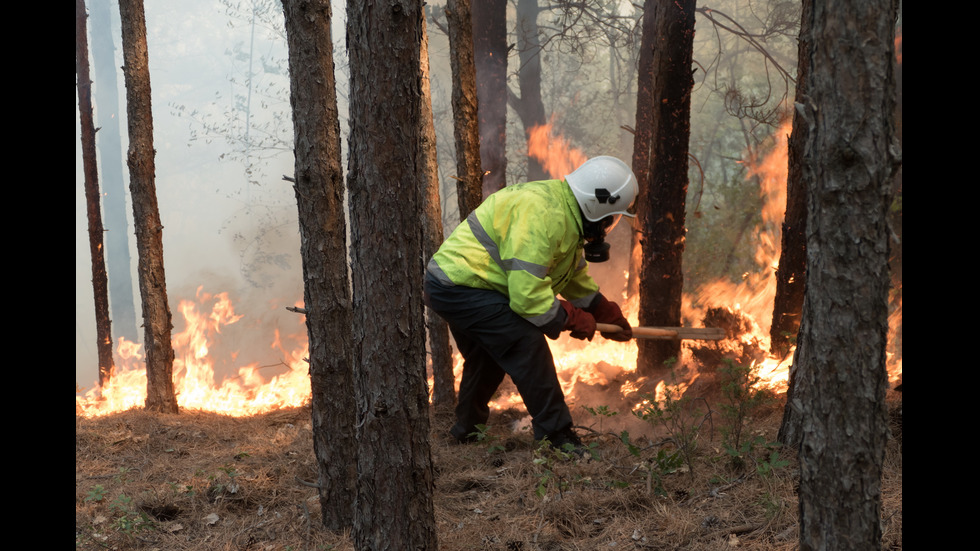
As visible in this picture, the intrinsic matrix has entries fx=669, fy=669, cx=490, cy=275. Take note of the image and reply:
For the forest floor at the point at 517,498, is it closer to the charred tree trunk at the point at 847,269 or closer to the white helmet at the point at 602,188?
the charred tree trunk at the point at 847,269

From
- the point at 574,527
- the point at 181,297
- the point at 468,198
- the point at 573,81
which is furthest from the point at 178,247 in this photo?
the point at 574,527

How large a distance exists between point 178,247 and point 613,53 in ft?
41.7

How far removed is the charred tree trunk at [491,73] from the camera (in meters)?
10.3

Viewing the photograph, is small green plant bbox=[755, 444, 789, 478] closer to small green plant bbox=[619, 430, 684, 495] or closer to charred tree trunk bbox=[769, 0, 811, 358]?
small green plant bbox=[619, 430, 684, 495]

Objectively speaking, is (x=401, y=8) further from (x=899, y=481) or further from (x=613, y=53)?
(x=613, y=53)

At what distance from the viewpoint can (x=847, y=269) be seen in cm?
225

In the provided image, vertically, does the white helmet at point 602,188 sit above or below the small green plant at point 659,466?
above

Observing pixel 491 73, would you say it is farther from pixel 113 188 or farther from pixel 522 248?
pixel 113 188

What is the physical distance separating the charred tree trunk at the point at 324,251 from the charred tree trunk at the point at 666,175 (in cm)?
344

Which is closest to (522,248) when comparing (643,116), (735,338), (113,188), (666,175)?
(666,175)

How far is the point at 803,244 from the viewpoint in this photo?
5.51 metres

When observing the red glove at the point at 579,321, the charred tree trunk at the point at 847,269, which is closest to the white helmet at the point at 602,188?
the red glove at the point at 579,321

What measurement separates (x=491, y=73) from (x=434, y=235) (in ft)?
16.6

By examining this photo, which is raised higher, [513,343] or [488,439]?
[513,343]
